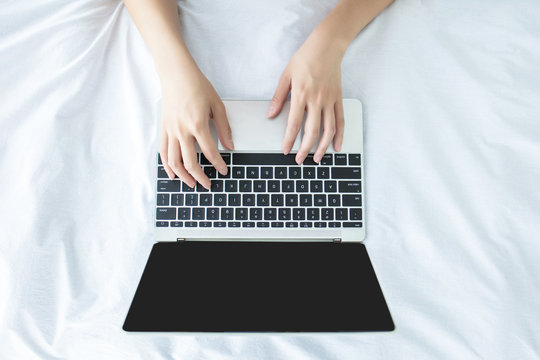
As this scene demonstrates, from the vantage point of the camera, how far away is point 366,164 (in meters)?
0.58

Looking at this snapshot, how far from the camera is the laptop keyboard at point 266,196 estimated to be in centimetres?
55

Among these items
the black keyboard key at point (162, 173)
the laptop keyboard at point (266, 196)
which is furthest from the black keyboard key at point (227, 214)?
the black keyboard key at point (162, 173)

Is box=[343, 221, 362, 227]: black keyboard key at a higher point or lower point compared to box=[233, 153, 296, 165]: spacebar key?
lower

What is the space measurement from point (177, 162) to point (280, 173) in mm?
163

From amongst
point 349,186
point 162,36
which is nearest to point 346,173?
point 349,186

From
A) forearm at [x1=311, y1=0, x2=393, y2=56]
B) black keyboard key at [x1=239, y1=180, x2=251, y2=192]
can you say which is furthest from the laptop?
forearm at [x1=311, y1=0, x2=393, y2=56]

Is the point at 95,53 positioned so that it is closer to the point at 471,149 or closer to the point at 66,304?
the point at 66,304

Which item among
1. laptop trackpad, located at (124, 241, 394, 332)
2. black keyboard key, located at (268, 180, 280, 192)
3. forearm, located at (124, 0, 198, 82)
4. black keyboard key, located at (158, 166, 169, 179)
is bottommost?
laptop trackpad, located at (124, 241, 394, 332)

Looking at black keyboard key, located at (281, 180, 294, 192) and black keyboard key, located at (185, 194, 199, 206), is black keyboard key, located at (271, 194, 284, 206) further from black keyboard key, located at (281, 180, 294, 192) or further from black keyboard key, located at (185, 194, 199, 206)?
black keyboard key, located at (185, 194, 199, 206)

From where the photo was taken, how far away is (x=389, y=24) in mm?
636

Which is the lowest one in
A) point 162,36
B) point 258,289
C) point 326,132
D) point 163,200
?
point 258,289

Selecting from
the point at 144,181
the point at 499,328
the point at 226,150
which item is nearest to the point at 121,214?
the point at 144,181

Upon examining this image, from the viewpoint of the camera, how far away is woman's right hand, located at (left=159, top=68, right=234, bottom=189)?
539mm

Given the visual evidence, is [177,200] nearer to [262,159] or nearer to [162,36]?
[262,159]
